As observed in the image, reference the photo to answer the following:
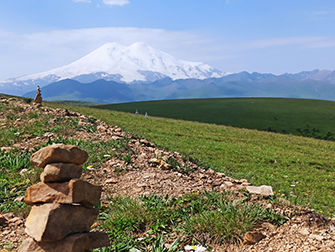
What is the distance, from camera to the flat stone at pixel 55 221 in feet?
13.7

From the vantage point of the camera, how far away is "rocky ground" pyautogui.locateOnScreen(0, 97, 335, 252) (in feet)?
17.6

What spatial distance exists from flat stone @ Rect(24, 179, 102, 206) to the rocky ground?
182 centimetres

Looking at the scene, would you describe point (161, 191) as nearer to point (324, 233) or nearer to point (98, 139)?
point (324, 233)

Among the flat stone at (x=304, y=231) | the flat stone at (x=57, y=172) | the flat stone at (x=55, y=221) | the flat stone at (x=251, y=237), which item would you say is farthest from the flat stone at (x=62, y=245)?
the flat stone at (x=304, y=231)

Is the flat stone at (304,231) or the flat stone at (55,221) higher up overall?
the flat stone at (55,221)

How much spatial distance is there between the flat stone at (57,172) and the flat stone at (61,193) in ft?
0.39

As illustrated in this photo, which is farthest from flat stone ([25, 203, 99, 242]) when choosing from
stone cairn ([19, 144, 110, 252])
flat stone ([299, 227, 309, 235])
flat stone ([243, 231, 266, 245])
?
flat stone ([299, 227, 309, 235])

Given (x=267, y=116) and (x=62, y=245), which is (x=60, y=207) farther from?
(x=267, y=116)

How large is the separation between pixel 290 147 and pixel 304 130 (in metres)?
26.8

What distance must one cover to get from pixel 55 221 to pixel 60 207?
0.24 m

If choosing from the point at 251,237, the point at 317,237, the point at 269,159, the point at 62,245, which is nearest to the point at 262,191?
the point at 317,237

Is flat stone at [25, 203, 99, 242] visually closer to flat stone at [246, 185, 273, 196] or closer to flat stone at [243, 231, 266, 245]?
flat stone at [243, 231, 266, 245]

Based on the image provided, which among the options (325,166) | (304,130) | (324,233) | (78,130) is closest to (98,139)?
(78,130)

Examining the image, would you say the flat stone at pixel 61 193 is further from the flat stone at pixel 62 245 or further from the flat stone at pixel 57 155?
the flat stone at pixel 62 245
